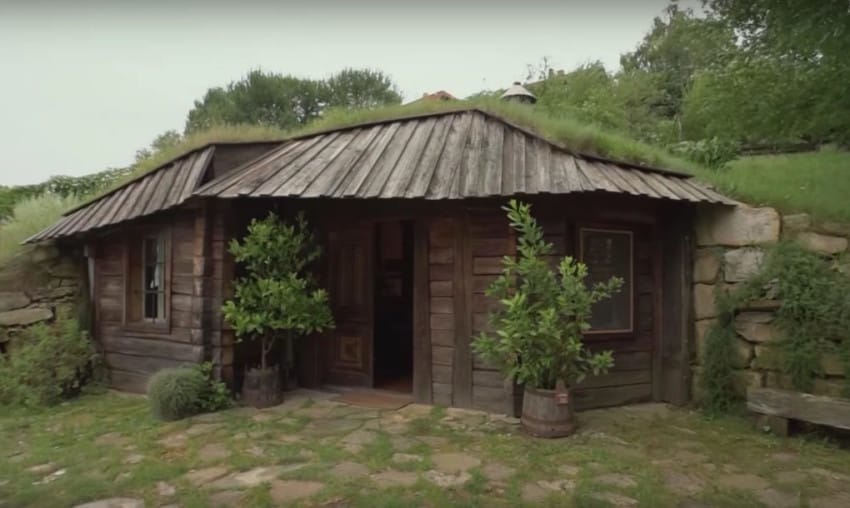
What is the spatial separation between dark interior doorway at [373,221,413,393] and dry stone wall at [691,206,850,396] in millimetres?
3951

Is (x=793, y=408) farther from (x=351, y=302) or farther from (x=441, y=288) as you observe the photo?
(x=351, y=302)

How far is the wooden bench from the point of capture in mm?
4062

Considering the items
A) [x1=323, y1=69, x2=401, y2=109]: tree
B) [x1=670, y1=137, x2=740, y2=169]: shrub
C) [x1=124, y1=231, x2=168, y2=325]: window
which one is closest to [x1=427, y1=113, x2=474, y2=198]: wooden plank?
[x1=124, y1=231, x2=168, y2=325]: window

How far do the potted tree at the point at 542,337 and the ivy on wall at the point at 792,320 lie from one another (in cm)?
156

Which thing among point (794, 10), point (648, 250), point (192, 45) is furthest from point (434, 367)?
point (794, 10)

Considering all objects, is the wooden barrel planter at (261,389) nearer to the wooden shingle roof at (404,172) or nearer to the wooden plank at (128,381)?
the wooden plank at (128,381)

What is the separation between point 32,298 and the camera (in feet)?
20.7

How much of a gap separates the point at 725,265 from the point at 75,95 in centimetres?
683

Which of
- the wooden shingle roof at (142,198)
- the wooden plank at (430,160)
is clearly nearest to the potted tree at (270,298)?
the wooden shingle roof at (142,198)

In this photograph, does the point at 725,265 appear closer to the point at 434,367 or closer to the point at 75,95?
the point at 434,367

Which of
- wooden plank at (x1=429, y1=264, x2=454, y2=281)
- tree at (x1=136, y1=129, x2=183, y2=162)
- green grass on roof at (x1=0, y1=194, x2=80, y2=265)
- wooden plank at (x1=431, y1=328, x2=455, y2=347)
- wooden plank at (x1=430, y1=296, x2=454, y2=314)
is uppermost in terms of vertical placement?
tree at (x1=136, y1=129, x2=183, y2=162)

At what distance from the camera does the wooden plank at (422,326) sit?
17.4 feet

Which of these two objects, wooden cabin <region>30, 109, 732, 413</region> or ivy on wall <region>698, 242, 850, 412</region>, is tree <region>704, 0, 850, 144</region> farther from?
ivy on wall <region>698, 242, 850, 412</region>

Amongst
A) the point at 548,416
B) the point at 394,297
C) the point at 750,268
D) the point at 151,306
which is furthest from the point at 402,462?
the point at 394,297
